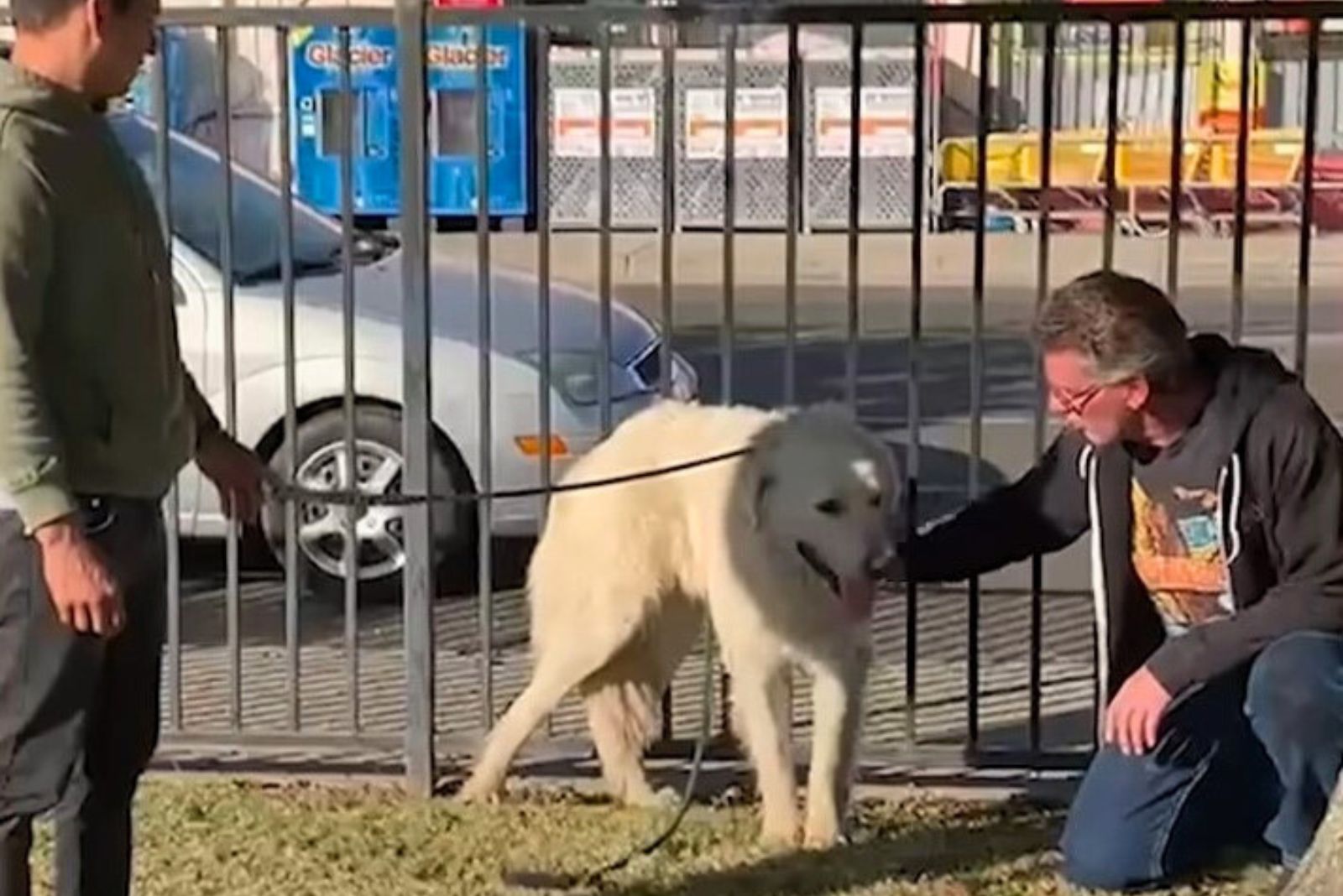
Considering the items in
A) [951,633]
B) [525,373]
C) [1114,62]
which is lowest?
[951,633]

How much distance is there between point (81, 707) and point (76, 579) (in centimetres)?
37

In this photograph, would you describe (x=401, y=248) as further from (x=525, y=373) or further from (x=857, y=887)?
(x=525, y=373)

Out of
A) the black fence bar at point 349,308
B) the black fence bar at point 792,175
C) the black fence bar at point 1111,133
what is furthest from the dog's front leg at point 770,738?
the black fence bar at point 1111,133

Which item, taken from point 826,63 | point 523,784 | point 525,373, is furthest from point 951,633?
point 826,63

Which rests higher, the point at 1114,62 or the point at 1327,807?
the point at 1114,62

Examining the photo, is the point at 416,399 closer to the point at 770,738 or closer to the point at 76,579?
the point at 770,738

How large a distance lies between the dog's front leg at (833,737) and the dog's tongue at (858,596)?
4.3 inches

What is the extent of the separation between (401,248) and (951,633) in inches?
109

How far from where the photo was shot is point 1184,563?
532cm

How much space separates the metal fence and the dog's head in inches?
16.1

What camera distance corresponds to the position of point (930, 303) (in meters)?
16.3

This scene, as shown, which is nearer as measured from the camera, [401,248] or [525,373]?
[401,248]

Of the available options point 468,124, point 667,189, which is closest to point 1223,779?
point 667,189

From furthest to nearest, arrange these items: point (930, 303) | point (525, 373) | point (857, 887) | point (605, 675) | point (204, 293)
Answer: point (930, 303) < point (525, 373) < point (204, 293) < point (605, 675) < point (857, 887)
